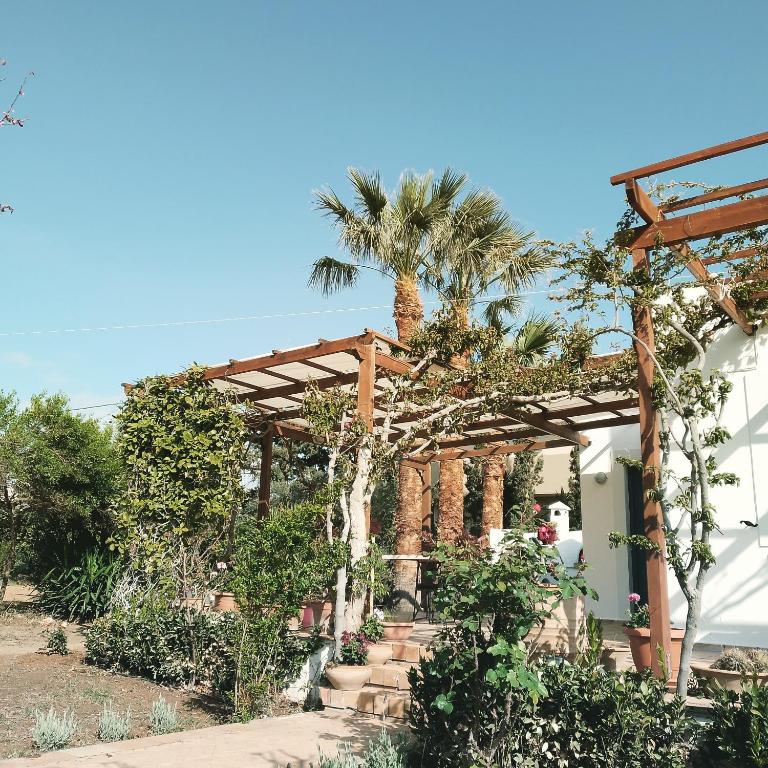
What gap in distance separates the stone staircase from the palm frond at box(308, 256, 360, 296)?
25.4 ft

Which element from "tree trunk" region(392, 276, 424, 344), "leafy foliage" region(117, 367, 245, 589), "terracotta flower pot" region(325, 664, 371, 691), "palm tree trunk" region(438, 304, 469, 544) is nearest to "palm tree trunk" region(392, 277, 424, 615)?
"tree trunk" region(392, 276, 424, 344)

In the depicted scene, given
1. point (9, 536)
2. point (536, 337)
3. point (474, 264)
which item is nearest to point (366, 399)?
point (536, 337)

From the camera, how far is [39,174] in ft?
21.5

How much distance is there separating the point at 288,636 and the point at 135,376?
4.44 m

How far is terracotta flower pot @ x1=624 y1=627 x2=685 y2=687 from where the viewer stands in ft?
18.1

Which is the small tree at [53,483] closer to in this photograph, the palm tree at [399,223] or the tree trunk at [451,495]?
the palm tree at [399,223]

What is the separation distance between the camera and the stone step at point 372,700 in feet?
19.3

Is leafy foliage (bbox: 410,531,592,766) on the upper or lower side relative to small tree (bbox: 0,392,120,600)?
lower

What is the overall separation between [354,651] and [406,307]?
7058 mm

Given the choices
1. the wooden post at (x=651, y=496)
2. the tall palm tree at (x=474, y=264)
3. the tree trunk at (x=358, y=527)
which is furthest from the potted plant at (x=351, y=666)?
the tall palm tree at (x=474, y=264)

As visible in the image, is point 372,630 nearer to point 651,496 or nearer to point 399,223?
point 651,496

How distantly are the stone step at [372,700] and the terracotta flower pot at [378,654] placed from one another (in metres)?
0.31

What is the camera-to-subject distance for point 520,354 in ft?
32.3

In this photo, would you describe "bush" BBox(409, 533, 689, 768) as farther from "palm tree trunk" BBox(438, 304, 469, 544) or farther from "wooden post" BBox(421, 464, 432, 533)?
"palm tree trunk" BBox(438, 304, 469, 544)
